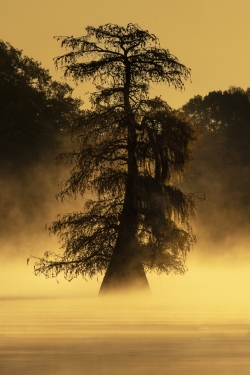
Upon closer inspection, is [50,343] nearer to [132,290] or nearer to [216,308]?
[216,308]

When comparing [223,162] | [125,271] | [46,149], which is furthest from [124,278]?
[223,162]

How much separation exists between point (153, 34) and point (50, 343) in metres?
19.8

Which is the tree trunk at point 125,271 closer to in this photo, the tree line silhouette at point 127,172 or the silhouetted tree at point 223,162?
the tree line silhouette at point 127,172

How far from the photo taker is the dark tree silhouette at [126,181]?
3688 cm

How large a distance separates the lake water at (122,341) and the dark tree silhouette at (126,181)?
6.26 metres

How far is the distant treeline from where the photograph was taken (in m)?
79.4

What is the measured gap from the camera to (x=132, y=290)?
37.2m

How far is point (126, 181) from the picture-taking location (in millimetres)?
37438

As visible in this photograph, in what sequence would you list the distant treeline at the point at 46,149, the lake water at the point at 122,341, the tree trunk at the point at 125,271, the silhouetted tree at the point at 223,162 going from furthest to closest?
the silhouetted tree at the point at 223,162 → the distant treeline at the point at 46,149 → the tree trunk at the point at 125,271 → the lake water at the point at 122,341

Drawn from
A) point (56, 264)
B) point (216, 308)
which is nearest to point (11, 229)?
point (56, 264)

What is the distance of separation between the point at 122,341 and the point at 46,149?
2397 inches

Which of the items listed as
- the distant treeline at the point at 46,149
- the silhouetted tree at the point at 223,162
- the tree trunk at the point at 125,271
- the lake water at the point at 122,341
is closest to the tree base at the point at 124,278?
the tree trunk at the point at 125,271

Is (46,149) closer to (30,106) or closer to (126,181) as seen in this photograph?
(30,106)

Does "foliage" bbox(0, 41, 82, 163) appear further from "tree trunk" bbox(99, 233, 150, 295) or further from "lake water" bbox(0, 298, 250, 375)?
"lake water" bbox(0, 298, 250, 375)
